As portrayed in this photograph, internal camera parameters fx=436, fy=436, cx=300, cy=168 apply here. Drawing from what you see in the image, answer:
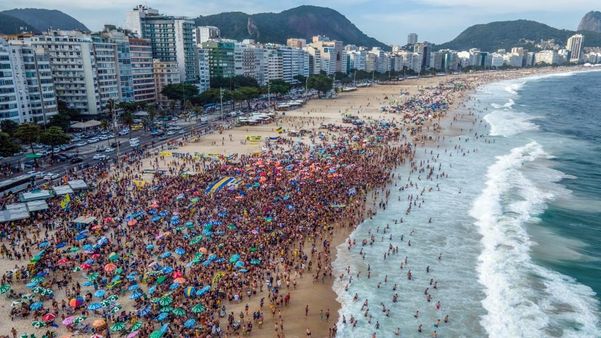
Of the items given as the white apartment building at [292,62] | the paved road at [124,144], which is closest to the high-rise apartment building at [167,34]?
the paved road at [124,144]

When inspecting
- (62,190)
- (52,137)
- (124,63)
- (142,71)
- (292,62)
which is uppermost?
(292,62)

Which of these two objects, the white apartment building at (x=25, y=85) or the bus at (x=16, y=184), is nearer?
the bus at (x=16, y=184)

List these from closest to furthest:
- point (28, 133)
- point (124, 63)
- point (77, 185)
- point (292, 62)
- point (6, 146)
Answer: point (77, 185)
point (6, 146)
point (28, 133)
point (124, 63)
point (292, 62)

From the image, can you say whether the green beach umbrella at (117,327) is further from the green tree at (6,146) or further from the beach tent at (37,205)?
the green tree at (6,146)

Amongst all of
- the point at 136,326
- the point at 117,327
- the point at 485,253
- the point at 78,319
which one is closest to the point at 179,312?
the point at 136,326

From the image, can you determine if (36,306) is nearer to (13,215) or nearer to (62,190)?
(13,215)

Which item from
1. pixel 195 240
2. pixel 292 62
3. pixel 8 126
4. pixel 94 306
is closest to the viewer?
pixel 94 306

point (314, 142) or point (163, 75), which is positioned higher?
point (163, 75)

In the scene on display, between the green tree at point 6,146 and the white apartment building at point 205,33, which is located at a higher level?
the white apartment building at point 205,33
